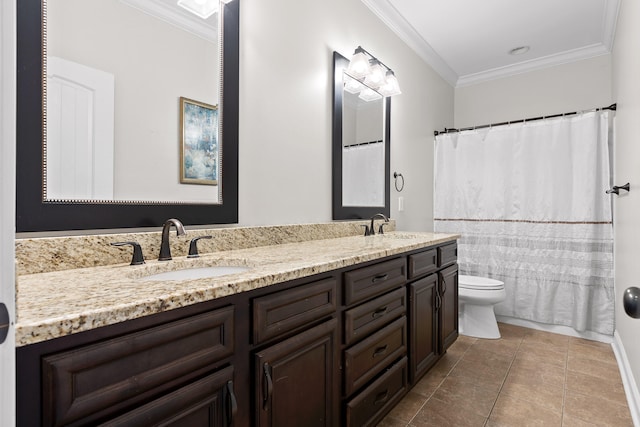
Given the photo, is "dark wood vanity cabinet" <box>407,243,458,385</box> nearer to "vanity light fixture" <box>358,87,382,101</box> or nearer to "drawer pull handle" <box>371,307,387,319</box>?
"drawer pull handle" <box>371,307,387,319</box>

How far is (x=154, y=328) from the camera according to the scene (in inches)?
27.9

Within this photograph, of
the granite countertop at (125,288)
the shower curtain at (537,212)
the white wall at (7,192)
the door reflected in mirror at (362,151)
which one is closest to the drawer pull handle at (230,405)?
the granite countertop at (125,288)

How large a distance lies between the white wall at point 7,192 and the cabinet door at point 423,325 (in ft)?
5.25

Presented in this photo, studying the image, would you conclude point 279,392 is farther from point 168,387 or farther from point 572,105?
point 572,105

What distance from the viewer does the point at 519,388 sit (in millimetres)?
1925

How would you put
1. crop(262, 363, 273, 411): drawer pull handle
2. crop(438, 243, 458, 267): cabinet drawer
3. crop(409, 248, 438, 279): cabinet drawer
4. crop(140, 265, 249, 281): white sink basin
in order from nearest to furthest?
crop(262, 363, 273, 411): drawer pull handle
crop(140, 265, 249, 281): white sink basin
crop(409, 248, 438, 279): cabinet drawer
crop(438, 243, 458, 267): cabinet drawer

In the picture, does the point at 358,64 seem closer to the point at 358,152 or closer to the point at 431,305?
the point at 358,152

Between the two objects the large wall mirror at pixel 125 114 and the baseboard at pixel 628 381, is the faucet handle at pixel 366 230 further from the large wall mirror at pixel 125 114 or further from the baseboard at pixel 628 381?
the baseboard at pixel 628 381

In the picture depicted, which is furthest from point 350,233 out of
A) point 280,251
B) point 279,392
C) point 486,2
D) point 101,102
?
point 486,2

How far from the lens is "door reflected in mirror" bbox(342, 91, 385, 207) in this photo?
7.42 feet

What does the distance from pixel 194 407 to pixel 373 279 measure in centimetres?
86

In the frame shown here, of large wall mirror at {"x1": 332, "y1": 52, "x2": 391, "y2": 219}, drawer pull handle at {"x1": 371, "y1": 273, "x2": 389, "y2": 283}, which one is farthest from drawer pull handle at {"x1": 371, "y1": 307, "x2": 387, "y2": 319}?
large wall mirror at {"x1": 332, "y1": 52, "x2": 391, "y2": 219}

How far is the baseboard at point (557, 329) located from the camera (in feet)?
8.58

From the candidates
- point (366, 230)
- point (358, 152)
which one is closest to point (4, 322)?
point (366, 230)
